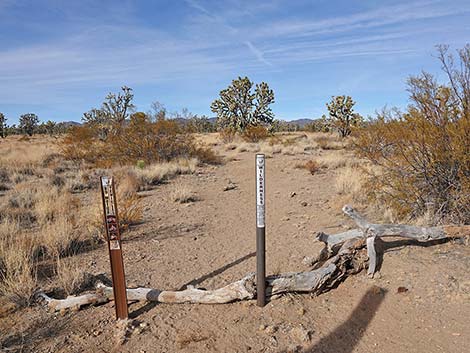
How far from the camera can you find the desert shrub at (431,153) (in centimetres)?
516

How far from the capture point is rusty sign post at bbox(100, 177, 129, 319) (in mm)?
3264

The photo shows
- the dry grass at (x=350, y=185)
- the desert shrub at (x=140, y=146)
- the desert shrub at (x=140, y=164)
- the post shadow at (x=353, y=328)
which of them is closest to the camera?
the post shadow at (x=353, y=328)

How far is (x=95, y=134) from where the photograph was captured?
20641mm

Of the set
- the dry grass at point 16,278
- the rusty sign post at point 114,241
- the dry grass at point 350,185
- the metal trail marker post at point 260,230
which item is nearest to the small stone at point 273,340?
the metal trail marker post at point 260,230

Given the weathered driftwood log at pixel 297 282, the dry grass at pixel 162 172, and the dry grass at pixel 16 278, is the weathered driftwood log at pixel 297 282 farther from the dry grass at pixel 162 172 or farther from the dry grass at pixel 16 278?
the dry grass at pixel 162 172

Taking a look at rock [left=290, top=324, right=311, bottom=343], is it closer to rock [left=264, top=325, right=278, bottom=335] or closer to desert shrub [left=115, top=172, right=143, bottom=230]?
rock [left=264, top=325, right=278, bottom=335]

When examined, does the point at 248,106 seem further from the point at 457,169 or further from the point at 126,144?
the point at 457,169

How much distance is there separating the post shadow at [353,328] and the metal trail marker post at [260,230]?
2.64 feet

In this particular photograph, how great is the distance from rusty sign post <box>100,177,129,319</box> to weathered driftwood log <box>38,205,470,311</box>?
45 centimetres

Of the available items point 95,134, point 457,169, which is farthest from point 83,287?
point 95,134

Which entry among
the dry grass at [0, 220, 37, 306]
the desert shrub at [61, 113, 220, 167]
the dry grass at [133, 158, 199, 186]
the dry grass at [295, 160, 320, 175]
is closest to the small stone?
the dry grass at [0, 220, 37, 306]

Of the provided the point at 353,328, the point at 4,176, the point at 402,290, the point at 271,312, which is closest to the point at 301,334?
the point at 271,312

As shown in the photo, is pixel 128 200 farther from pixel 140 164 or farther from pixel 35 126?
pixel 35 126

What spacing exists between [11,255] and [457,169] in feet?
21.5
